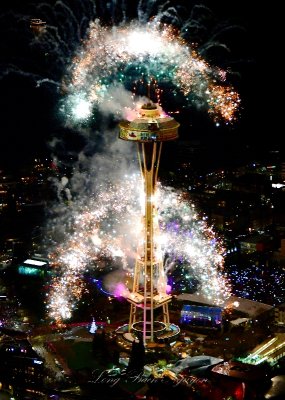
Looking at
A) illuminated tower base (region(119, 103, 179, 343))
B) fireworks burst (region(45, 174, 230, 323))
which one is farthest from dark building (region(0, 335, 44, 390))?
fireworks burst (region(45, 174, 230, 323))

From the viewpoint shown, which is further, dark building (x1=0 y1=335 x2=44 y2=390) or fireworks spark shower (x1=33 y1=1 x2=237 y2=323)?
fireworks spark shower (x1=33 y1=1 x2=237 y2=323)

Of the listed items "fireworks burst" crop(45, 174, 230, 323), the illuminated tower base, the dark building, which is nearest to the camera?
the dark building

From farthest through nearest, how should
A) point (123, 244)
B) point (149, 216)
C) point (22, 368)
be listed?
point (123, 244)
point (149, 216)
point (22, 368)

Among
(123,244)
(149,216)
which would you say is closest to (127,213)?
(123,244)

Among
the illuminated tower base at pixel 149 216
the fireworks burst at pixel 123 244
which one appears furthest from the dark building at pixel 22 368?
the fireworks burst at pixel 123 244

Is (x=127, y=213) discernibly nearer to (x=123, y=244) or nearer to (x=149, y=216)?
(x=123, y=244)

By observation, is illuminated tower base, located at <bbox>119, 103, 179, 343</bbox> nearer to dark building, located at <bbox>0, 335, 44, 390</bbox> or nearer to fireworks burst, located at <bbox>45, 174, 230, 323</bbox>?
fireworks burst, located at <bbox>45, 174, 230, 323</bbox>
